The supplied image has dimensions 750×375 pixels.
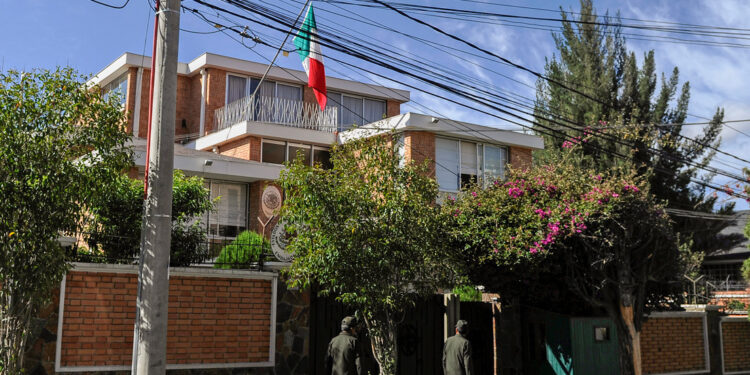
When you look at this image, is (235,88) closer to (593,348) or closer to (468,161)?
(468,161)

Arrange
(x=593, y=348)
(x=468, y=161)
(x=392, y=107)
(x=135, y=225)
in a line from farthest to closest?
1. (x=392, y=107)
2. (x=468, y=161)
3. (x=593, y=348)
4. (x=135, y=225)

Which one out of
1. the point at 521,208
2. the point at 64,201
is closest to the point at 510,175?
the point at 521,208

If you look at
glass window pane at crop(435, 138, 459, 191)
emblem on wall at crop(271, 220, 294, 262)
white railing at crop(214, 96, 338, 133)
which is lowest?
emblem on wall at crop(271, 220, 294, 262)

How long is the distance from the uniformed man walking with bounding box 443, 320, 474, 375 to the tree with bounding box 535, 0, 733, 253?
19411 mm

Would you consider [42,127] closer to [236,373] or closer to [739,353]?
[236,373]

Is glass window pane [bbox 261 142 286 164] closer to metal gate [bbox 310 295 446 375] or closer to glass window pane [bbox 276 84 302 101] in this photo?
glass window pane [bbox 276 84 302 101]

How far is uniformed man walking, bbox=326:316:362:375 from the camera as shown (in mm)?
10055

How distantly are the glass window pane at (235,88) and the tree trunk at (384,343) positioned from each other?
16.7 meters

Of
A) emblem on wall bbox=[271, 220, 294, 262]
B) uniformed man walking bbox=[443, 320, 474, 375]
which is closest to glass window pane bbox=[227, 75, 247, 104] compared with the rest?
emblem on wall bbox=[271, 220, 294, 262]

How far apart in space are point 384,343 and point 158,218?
16.3 feet

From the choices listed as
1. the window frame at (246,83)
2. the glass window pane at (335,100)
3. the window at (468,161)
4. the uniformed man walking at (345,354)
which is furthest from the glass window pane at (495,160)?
the uniformed man walking at (345,354)

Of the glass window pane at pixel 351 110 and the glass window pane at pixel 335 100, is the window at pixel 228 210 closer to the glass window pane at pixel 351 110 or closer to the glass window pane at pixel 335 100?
the glass window pane at pixel 351 110

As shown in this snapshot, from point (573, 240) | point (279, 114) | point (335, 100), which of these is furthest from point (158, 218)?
point (335, 100)

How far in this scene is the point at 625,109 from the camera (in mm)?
30859
